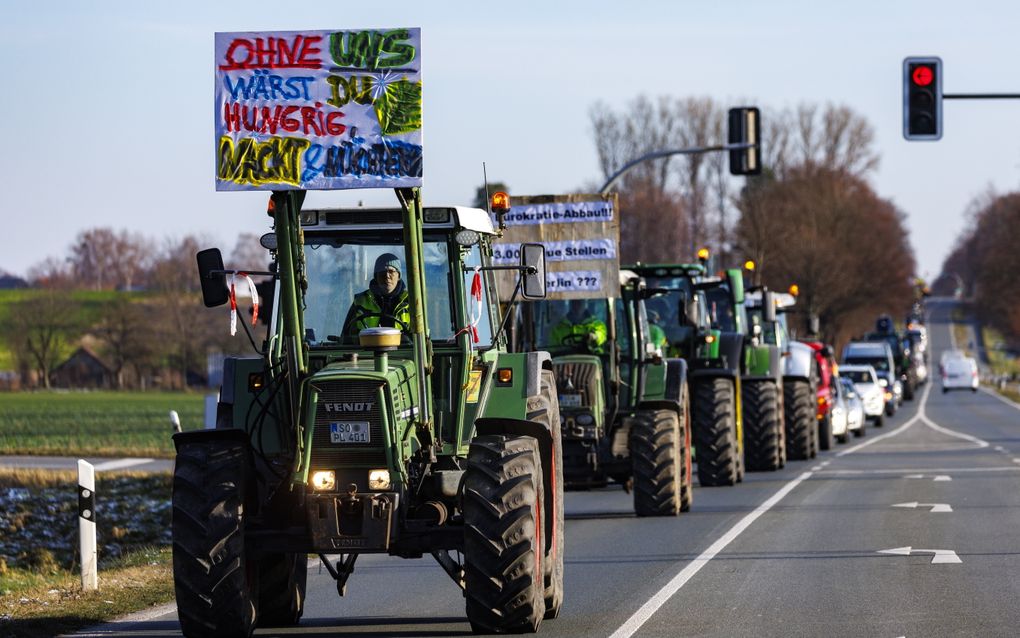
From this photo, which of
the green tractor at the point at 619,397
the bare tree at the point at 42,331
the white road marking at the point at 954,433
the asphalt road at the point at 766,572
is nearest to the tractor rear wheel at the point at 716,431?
the asphalt road at the point at 766,572

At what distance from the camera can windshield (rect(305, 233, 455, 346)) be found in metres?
11.1

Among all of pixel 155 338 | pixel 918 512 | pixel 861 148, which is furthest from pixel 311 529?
pixel 861 148

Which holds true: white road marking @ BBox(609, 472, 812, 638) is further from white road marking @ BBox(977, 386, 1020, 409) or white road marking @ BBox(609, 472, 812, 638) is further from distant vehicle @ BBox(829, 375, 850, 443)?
white road marking @ BBox(977, 386, 1020, 409)

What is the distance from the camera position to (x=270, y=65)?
1021cm

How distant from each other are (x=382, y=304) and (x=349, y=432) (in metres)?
1.11

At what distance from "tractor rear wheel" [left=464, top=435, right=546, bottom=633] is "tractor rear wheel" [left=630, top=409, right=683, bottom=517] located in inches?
355

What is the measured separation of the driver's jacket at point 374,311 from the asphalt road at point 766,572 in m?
1.90

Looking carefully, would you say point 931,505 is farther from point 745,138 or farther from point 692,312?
point 745,138

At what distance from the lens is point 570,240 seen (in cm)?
2175

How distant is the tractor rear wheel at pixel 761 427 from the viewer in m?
27.8

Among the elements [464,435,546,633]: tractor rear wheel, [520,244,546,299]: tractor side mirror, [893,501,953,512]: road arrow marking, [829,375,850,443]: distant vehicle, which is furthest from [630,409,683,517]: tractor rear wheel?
[829,375,850,443]: distant vehicle

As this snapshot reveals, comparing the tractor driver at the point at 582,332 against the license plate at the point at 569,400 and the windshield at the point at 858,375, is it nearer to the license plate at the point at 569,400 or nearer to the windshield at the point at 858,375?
the license plate at the point at 569,400

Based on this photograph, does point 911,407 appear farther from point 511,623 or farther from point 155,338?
point 511,623

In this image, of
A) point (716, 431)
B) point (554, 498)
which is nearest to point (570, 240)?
point (716, 431)
